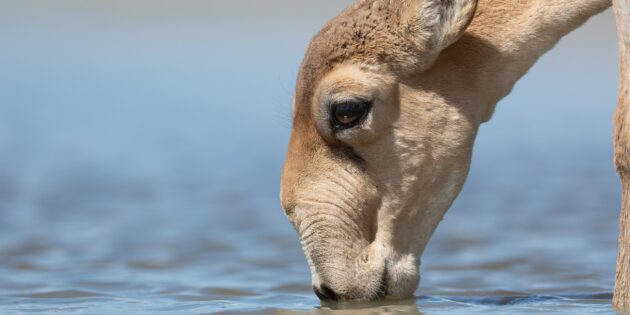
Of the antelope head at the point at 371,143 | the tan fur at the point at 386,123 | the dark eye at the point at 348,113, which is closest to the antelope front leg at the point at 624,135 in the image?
the tan fur at the point at 386,123

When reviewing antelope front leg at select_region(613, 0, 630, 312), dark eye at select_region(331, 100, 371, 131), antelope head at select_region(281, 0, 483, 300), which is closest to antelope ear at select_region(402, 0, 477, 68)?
antelope head at select_region(281, 0, 483, 300)

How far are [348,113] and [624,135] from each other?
1.65 m

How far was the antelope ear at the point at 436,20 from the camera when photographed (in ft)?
27.8

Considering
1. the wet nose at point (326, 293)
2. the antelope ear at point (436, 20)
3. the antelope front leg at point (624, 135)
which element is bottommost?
the wet nose at point (326, 293)

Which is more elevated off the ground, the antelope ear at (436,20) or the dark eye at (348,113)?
the antelope ear at (436,20)

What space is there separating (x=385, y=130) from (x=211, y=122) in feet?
51.0

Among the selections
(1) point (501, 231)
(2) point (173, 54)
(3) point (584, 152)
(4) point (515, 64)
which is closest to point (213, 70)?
(2) point (173, 54)

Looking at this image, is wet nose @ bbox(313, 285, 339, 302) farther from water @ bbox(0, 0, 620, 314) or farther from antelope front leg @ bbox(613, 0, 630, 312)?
antelope front leg @ bbox(613, 0, 630, 312)

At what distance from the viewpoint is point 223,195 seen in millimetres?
16531

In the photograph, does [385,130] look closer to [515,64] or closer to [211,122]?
[515,64]

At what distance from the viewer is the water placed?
1045cm

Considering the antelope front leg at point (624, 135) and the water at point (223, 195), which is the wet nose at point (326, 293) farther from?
the antelope front leg at point (624, 135)

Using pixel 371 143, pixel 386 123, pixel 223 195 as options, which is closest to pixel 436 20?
pixel 386 123

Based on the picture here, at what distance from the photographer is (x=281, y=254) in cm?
1240
